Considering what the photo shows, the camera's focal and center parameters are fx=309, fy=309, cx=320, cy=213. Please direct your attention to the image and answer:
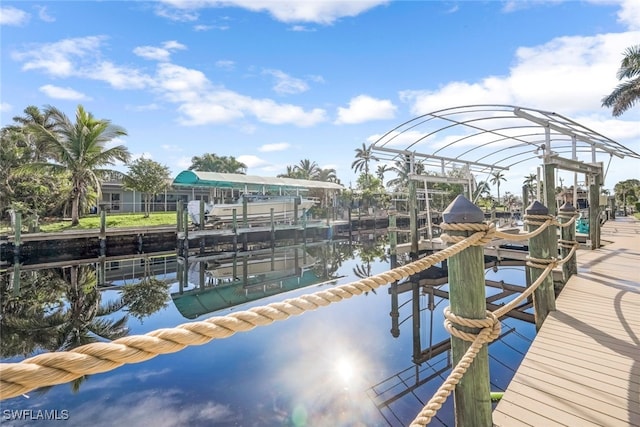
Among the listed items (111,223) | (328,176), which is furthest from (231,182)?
(328,176)

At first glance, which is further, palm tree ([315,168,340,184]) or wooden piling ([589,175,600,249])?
palm tree ([315,168,340,184])

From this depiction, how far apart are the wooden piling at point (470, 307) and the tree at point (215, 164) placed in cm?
3760

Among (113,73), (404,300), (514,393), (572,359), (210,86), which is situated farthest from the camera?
(210,86)

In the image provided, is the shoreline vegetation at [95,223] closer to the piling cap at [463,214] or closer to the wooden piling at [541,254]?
the wooden piling at [541,254]

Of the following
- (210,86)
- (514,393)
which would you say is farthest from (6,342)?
(210,86)

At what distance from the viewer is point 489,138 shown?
867 centimetres

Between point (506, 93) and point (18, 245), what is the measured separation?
1709 centimetres

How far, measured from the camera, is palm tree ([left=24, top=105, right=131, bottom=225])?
52.6ft

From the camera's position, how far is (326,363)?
15.2 ft

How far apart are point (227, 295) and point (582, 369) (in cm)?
833

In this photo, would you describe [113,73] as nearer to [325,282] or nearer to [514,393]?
[325,282]

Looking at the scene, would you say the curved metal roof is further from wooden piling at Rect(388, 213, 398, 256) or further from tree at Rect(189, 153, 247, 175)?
tree at Rect(189, 153, 247, 175)

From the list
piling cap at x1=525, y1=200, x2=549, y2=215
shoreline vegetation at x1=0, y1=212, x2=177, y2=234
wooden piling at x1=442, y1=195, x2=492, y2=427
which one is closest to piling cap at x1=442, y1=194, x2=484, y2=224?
wooden piling at x1=442, y1=195, x2=492, y2=427

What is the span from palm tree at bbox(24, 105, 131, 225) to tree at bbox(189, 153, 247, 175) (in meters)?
19.6
